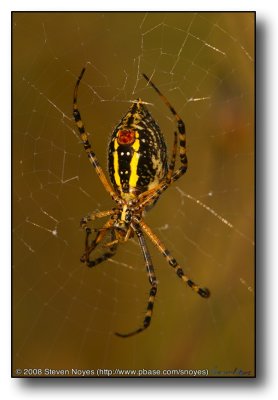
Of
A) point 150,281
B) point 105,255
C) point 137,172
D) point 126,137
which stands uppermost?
point 126,137

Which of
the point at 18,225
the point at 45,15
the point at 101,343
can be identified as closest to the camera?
the point at 45,15

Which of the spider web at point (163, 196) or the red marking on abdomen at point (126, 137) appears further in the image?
the spider web at point (163, 196)

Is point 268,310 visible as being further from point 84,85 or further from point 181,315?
point 84,85

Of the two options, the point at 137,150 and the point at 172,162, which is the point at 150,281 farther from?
the point at 137,150

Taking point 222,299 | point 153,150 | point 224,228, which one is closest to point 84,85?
point 153,150

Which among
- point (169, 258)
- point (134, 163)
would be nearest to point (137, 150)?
point (134, 163)

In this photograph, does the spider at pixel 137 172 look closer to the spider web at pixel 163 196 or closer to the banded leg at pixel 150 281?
the banded leg at pixel 150 281

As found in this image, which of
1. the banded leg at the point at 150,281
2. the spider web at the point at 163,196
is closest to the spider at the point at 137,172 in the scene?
the banded leg at the point at 150,281
